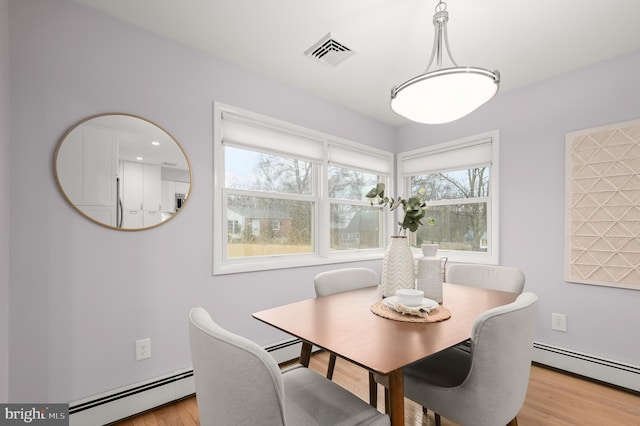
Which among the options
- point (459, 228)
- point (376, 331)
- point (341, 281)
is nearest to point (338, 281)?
point (341, 281)

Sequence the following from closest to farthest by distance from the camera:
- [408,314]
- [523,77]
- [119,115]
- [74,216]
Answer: [408,314], [74,216], [119,115], [523,77]

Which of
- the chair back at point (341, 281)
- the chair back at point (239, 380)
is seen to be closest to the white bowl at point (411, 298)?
the chair back at point (341, 281)

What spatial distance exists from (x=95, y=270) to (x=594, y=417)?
3.14 meters

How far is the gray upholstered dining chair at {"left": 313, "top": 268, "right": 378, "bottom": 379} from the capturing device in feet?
6.12

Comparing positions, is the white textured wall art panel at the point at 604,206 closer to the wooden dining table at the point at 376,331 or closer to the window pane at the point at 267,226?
the wooden dining table at the point at 376,331

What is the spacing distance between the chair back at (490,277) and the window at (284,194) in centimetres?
114

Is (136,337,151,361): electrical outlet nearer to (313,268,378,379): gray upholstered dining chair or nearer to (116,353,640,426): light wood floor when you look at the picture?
(116,353,640,426): light wood floor

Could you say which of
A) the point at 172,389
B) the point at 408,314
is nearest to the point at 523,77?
the point at 408,314

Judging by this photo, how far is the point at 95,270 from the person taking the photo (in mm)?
1740

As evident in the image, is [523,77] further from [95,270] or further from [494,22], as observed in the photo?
[95,270]

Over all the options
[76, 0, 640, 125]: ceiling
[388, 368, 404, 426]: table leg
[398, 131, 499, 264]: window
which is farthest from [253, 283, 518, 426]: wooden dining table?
[76, 0, 640, 125]: ceiling

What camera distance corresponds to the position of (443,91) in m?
1.40

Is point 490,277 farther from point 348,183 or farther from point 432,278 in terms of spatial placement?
point 348,183

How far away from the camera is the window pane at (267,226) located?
2482mm
